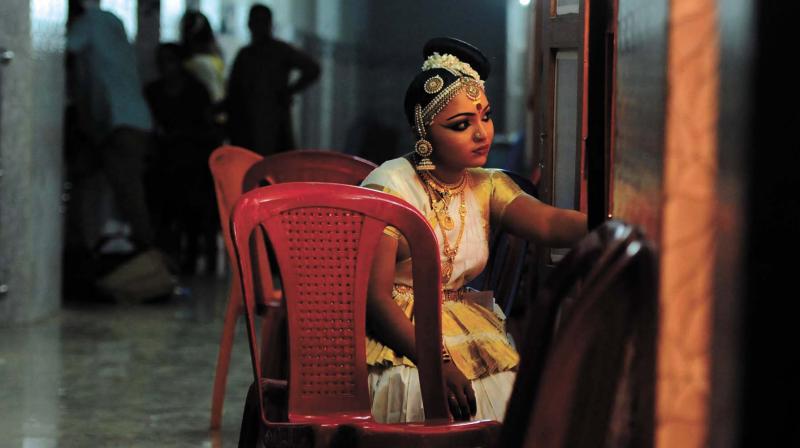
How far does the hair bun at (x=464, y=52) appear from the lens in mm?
2367

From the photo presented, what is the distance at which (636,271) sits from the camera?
1.03 metres

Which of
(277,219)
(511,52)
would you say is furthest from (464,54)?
(511,52)

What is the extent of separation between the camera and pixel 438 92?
7.59 ft

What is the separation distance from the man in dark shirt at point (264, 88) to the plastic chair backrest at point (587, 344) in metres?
6.55

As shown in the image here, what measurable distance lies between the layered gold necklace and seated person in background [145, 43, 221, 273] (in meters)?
5.57

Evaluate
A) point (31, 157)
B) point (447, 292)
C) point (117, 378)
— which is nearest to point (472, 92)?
point (447, 292)

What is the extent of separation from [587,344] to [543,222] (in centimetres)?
125

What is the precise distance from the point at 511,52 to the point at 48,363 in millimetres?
7929

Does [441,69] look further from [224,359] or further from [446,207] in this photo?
[224,359]

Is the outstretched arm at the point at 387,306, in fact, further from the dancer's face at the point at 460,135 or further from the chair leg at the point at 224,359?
the chair leg at the point at 224,359

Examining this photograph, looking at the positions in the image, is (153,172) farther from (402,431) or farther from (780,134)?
(780,134)

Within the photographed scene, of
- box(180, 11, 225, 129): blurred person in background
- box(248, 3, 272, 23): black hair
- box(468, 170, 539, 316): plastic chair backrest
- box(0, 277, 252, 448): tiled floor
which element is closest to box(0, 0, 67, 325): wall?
box(0, 277, 252, 448): tiled floor

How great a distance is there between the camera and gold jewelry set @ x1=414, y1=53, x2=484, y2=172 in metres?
2.31

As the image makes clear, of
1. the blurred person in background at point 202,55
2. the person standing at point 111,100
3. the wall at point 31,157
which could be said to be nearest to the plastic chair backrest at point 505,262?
the wall at point 31,157
